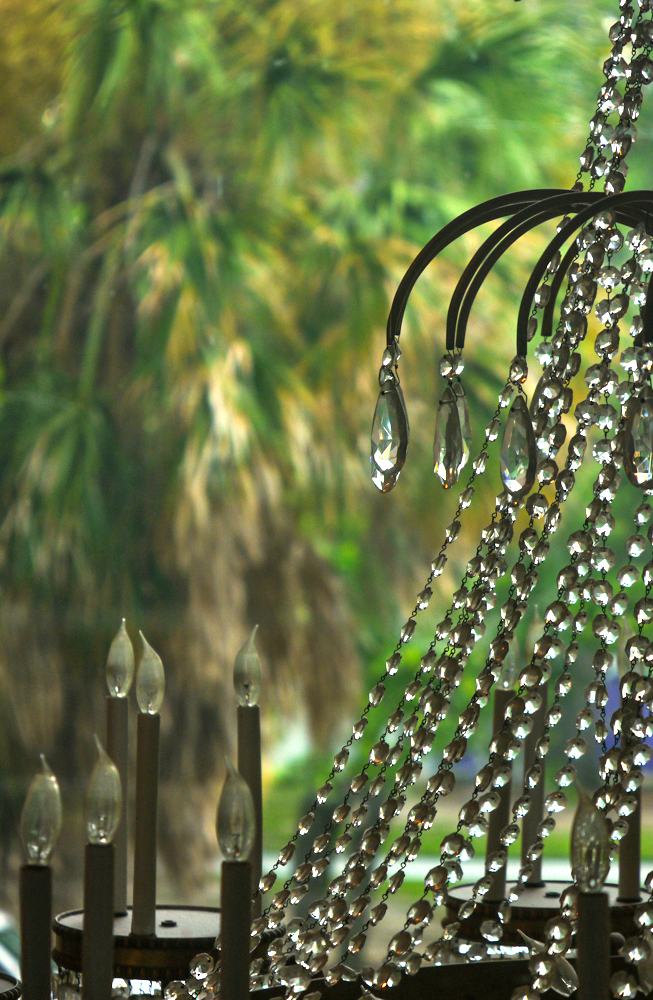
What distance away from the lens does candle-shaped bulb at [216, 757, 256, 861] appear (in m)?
0.40

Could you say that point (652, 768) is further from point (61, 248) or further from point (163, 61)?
point (163, 61)

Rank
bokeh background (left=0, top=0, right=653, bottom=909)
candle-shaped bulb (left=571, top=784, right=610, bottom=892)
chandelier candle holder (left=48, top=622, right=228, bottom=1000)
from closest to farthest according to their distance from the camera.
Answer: candle-shaped bulb (left=571, top=784, right=610, bottom=892) < chandelier candle holder (left=48, top=622, right=228, bottom=1000) < bokeh background (left=0, top=0, right=653, bottom=909)

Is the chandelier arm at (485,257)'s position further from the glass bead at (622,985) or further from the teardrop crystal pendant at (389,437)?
the glass bead at (622,985)

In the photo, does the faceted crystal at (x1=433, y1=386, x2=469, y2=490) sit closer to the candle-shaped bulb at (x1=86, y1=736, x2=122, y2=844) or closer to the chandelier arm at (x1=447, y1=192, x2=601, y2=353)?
the chandelier arm at (x1=447, y1=192, x2=601, y2=353)

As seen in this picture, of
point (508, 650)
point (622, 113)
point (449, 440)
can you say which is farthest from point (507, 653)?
point (622, 113)

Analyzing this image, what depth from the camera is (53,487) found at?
76.4 inches

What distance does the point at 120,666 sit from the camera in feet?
2.18

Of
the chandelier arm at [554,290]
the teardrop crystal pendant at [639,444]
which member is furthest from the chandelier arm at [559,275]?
the teardrop crystal pendant at [639,444]

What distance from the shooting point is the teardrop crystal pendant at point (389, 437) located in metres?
0.54

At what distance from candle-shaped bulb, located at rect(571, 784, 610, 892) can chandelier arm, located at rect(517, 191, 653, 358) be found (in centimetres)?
25

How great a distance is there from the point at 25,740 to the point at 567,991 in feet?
5.21

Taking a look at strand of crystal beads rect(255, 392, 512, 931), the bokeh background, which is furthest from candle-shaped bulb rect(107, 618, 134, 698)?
the bokeh background

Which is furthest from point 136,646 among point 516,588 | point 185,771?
A: point 516,588

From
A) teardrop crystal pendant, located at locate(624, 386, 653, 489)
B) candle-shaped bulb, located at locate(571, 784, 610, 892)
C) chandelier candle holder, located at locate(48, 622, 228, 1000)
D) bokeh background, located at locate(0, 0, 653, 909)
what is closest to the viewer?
candle-shaped bulb, located at locate(571, 784, 610, 892)
